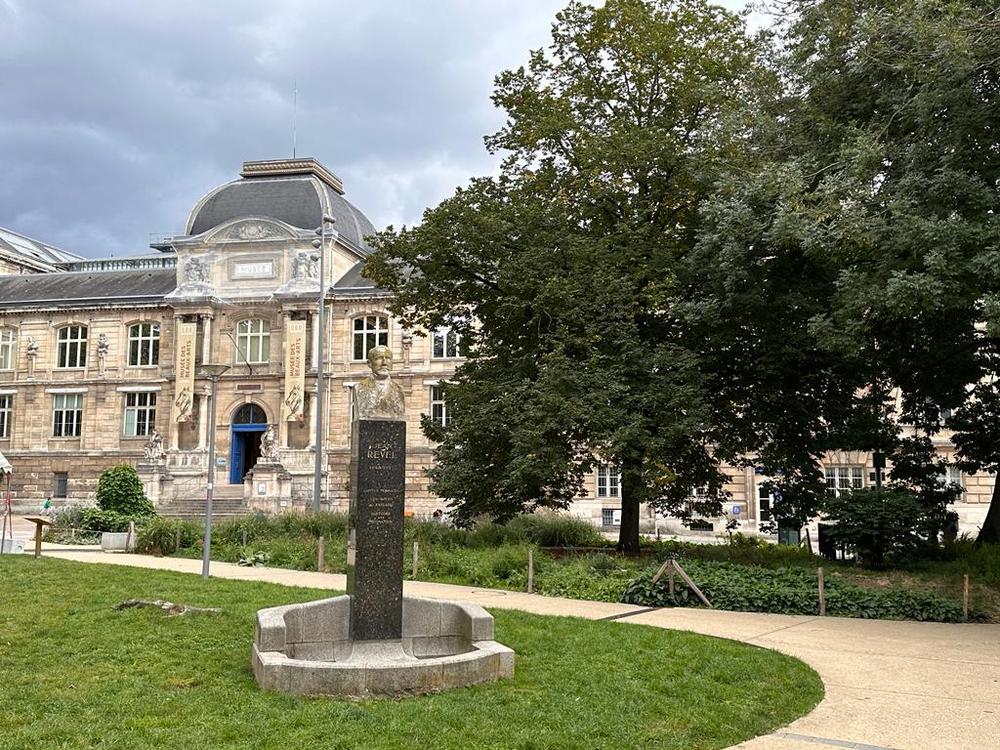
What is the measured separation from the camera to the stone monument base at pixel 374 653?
8.02 metres

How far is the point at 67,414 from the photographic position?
47.5 meters

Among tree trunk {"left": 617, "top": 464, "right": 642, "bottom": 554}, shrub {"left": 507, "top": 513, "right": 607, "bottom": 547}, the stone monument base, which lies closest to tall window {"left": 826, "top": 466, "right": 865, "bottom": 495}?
shrub {"left": 507, "top": 513, "right": 607, "bottom": 547}

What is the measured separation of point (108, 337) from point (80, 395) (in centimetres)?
331

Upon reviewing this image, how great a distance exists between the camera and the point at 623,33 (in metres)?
22.2

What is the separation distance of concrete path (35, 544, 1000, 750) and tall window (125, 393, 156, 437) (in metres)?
31.3

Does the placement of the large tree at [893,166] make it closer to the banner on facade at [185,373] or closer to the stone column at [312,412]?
the stone column at [312,412]

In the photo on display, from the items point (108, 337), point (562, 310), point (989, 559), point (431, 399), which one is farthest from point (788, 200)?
point (108, 337)

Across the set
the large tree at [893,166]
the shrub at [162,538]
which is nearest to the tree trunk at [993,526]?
the large tree at [893,166]

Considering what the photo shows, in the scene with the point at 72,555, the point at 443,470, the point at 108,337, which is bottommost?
the point at 72,555

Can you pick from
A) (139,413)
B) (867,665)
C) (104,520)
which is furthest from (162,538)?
(139,413)

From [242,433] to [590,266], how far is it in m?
30.2

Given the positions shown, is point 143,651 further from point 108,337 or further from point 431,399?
point 108,337

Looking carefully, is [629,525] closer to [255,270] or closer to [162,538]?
[162,538]

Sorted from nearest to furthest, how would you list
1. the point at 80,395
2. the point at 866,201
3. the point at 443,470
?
the point at 866,201 < the point at 443,470 < the point at 80,395
